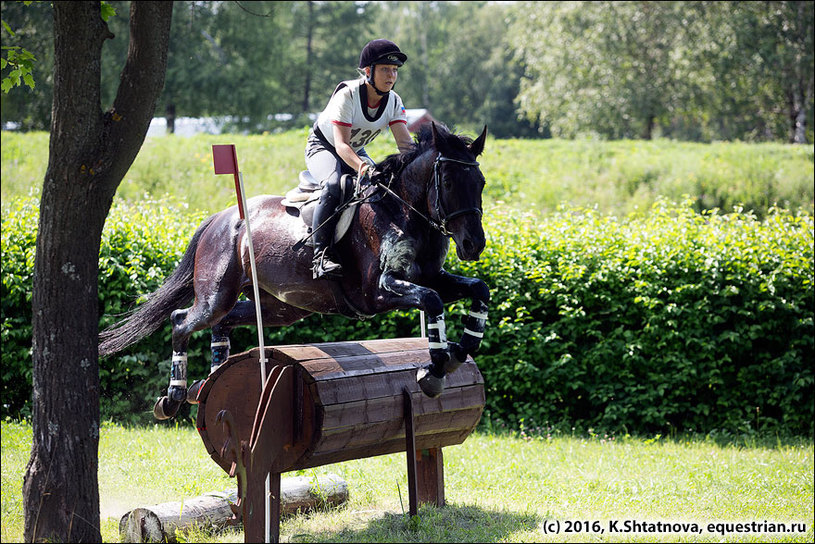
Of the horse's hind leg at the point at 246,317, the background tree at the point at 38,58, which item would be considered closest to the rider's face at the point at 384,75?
the horse's hind leg at the point at 246,317

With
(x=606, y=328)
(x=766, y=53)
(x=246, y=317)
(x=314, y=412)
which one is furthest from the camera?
(x=766, y=53)

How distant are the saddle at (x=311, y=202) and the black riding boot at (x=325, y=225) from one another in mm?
41

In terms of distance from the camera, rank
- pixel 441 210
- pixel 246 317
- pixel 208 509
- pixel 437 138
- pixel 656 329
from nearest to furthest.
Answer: pixel 441 210
pixel 437 138
pixel 208 509
pixel 246 317
pixel 656 329

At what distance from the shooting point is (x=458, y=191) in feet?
15.6

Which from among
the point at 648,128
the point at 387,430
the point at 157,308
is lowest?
the point at 387,430

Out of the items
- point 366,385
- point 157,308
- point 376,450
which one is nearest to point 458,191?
point 366,385

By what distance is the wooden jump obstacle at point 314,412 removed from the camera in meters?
4.55

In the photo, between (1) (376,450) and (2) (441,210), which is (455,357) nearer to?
(2) (441,210)

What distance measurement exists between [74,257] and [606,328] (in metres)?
6.37

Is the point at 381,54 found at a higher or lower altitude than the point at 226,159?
higher

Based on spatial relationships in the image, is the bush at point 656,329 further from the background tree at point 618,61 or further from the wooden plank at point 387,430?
the background tree at point 618,61

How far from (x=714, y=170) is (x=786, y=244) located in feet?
37.8

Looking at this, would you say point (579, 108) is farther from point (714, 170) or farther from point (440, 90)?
point (440, 90)

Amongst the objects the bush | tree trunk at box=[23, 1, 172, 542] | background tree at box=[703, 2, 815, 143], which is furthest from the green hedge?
background tree at box=[703, 2, 815, 143]
